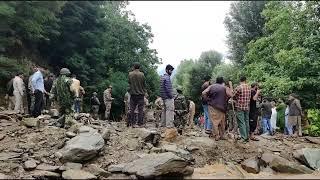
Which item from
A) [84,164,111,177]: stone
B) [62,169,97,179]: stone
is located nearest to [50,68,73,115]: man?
[84,164,111,177]: stone

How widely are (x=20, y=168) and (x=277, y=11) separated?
71.7 feet

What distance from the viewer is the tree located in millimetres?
36531

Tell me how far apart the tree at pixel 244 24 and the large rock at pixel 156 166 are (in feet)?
89.0

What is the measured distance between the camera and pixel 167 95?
1318 cm

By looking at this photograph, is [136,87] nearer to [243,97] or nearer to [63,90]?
[63,90]

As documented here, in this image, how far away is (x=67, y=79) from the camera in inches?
512

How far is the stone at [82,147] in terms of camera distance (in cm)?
1097

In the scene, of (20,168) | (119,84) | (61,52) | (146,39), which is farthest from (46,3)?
(146,39)

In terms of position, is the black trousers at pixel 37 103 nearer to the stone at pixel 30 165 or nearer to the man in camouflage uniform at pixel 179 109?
the stone at pixel 30 165

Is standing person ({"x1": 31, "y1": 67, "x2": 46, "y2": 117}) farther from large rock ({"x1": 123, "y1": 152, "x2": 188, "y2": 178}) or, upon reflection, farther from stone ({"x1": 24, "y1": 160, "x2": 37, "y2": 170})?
large rock ({"x1": 123, "y1": 152, "x2": 188, "y2": 178})

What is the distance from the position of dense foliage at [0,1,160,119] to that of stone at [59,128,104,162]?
9766 mm

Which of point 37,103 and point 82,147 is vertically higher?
point 37,103

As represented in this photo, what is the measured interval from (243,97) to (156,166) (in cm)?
418

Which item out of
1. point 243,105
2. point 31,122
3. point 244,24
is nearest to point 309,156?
point 243,105
